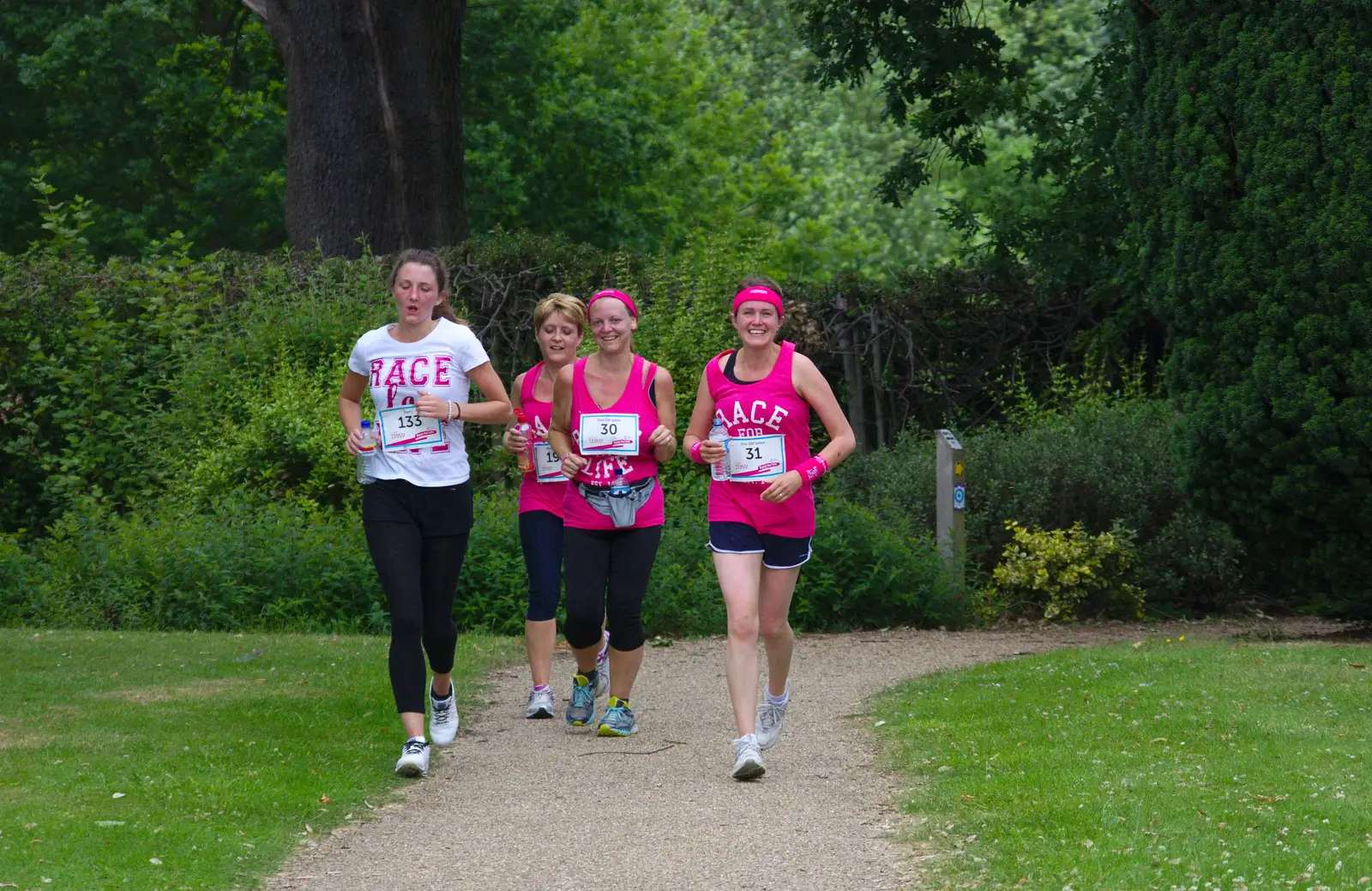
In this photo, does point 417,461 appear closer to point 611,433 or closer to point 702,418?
point 611,433

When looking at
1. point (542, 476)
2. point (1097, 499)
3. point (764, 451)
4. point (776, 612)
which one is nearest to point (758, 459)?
point (764, 451)

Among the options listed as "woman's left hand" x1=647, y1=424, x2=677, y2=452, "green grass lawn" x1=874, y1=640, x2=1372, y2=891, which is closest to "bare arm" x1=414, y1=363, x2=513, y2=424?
"woman's left hand" x1=647, y1=424, x2=677, y2=452

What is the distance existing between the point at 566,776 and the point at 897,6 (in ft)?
34.9

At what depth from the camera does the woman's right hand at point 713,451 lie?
23.3ft

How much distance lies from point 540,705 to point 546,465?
125 centimetres

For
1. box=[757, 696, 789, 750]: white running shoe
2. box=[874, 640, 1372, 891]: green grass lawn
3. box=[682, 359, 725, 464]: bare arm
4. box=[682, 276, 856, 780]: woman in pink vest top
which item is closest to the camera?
box=[874, 640, 1372, 891]: green grass lawn

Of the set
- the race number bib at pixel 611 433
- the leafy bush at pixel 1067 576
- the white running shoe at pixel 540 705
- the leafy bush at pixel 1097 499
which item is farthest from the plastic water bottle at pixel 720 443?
the leafy bush at pixel 1097 499

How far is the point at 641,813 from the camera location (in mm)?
6523

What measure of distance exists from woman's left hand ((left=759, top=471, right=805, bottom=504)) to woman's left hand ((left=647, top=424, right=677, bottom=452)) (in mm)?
830

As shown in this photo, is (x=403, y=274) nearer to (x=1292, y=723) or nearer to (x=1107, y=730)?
(x=1107, y=730)

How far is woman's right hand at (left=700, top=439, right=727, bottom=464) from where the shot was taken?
23.3 feet

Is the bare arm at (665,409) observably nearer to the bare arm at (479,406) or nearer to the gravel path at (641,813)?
the bare arm at (479,406)

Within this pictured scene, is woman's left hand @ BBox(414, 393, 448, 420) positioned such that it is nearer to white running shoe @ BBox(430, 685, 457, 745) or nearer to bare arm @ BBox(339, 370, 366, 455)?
bare arm @ BBox(339, 370, 366, 455)

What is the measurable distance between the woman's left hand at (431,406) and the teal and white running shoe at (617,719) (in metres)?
1.92
